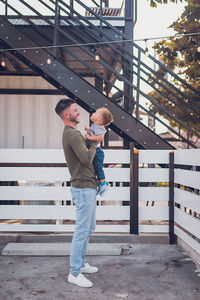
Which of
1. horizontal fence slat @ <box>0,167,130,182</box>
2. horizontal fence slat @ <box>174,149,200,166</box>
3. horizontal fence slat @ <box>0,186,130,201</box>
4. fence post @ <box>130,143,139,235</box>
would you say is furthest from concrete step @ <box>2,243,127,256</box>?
horizontal fence slat @ <box>174,149,200,166</box>

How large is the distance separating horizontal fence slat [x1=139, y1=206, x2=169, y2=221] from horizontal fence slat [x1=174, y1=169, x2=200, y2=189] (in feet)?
1.59

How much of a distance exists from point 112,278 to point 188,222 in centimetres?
134

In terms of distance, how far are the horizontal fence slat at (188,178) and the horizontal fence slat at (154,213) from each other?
1.59 ft

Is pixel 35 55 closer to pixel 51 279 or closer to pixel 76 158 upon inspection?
A: pixel 76 158

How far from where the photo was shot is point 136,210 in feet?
16.9

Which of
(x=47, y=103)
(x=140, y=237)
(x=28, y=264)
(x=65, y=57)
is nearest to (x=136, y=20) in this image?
(x=65, y=57)

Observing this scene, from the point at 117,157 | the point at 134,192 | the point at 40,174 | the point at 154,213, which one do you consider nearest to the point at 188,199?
the point at 154,213

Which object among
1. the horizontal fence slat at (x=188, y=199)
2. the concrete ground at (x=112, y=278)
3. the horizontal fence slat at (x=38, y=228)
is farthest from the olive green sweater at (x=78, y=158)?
the horizontal fence slat at (x=38, y=228)

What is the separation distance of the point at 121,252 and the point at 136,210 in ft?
2.39

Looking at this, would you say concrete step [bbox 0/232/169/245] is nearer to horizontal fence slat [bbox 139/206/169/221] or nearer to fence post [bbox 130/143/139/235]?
fence post [bbox 130/143/139/235]

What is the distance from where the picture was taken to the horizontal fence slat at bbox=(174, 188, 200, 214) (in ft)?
13.8

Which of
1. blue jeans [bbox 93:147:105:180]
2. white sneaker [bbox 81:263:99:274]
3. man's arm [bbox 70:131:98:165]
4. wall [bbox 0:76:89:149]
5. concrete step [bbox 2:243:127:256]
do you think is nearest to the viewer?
man's arm [bbox 70:131:98:165]

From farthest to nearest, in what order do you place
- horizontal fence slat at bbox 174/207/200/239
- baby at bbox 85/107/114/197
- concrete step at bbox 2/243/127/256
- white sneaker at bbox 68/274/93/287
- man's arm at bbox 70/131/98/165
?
concrete step at bbox 2/243/127/256 → horizontal fence slat at bbox 174/207/200/239 → white sneaker at bbox 68/274/93/287 → baby at bbox 85/107/114/197 → man's arm at bbox 70/131/98/165

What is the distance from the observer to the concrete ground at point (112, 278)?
10.8ft
